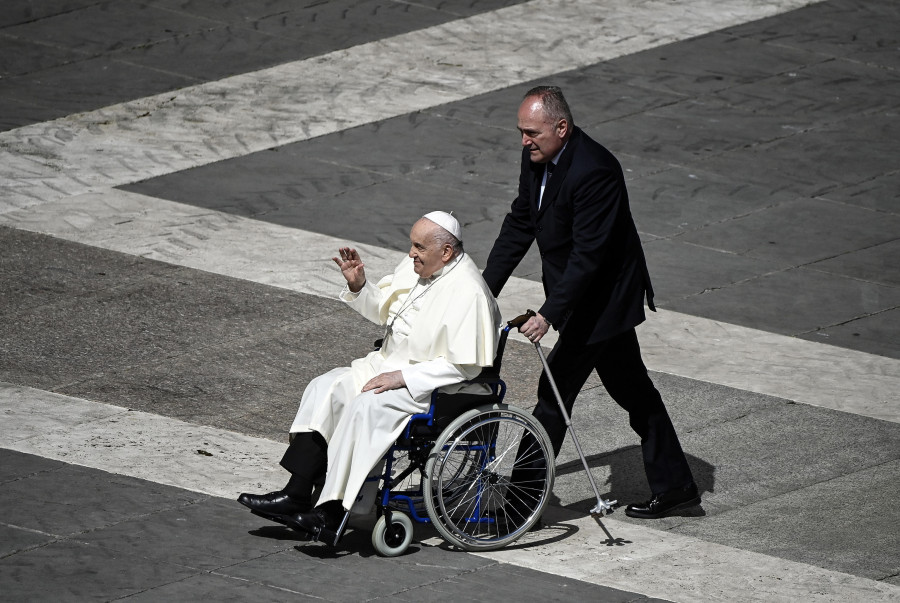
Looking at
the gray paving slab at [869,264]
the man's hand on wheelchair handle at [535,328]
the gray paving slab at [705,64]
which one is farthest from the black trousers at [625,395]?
the gray paving slab at [705,64]

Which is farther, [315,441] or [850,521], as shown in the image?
[850,521]

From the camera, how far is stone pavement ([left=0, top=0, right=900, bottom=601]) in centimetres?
596

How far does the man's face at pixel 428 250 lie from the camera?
20.0ft

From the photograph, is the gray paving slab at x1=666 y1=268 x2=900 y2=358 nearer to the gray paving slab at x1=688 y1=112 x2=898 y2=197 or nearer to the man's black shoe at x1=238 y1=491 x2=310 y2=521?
the gray paving slab at x1=688 y1=112 x2=898 y2=197

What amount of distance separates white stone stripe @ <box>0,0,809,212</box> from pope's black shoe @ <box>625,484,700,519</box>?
5.81m

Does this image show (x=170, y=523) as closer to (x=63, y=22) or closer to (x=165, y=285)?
(x=165, y=285)

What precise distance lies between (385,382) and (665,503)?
1.48 metres

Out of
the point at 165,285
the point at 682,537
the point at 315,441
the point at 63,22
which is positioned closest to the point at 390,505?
the point at 315,441

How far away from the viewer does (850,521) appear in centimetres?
643

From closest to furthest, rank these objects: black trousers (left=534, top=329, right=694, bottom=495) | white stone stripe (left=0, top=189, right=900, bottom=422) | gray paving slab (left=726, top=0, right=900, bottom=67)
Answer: black trousers (left=534, top=329, right=694, bottom=495), white stone stripe (left=0, top=189, right=900, bottom=422), gray paving slab (left=726, top=0, right=900, bottom=67)

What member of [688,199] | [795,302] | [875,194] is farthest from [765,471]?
[875,194]

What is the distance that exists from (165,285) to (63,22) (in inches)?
265

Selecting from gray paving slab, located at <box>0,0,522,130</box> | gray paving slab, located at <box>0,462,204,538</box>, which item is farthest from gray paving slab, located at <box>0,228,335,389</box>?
gray paving slab, located at <box>0,0,522,130</box>

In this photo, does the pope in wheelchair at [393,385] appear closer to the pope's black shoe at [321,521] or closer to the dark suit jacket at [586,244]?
the pope's black shoe at [321,521]
